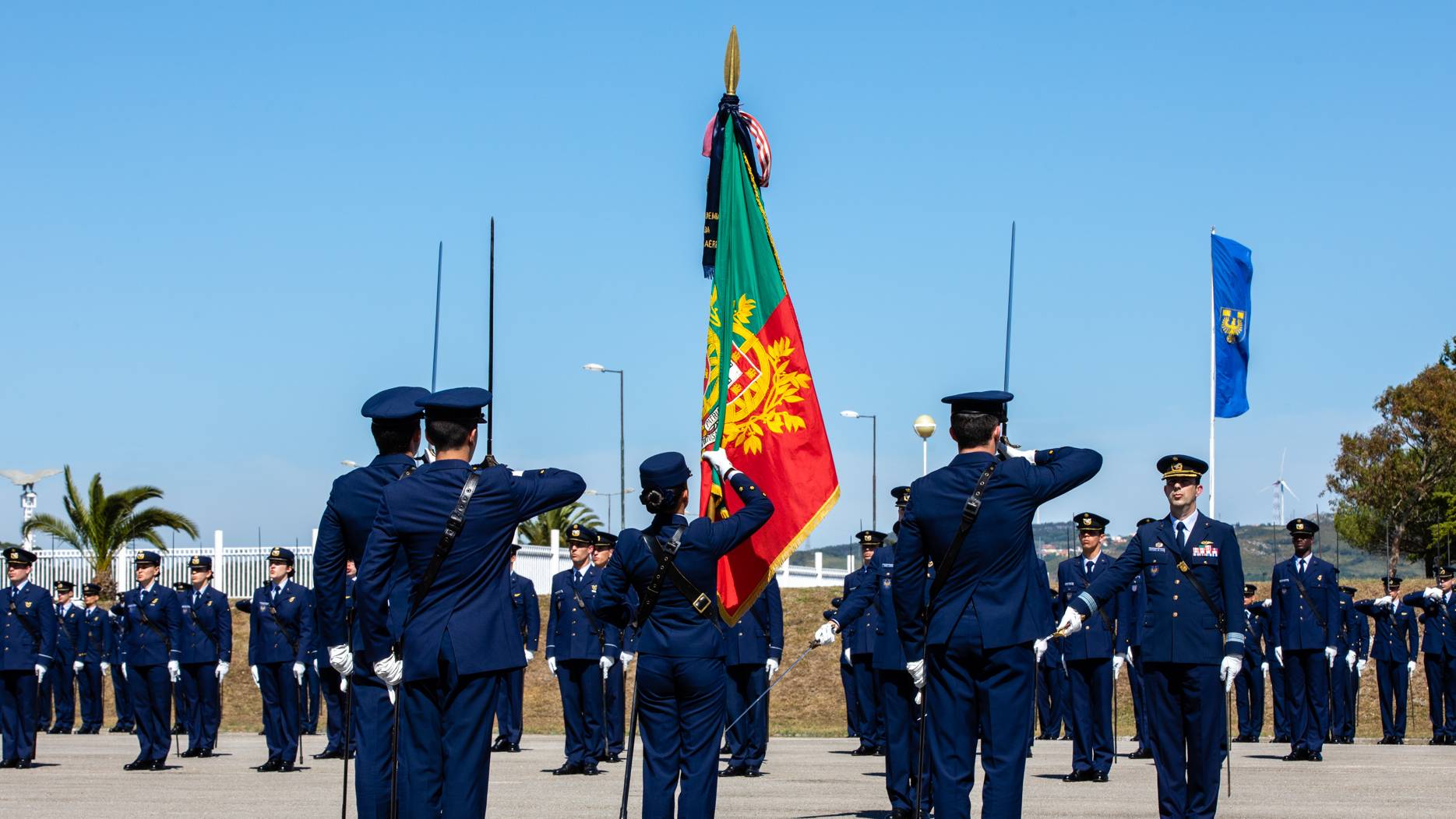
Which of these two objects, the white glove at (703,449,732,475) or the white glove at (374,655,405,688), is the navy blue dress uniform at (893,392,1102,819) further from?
the white glove at (374,655,405,688)

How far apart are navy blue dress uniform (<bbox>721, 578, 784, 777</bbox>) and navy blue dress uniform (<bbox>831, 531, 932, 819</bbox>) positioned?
3.72ft

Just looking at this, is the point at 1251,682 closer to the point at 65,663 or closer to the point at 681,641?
the point at 681,641

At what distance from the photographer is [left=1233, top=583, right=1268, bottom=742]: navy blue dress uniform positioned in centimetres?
2164

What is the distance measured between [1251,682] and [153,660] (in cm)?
1326

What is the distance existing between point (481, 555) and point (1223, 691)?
16.7ft

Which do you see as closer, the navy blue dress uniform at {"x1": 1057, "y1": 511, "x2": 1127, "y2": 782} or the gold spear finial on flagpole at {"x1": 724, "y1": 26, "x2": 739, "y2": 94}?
the gold spear finial on flagpole at {"x1": 724, "y1": 26, "x2": 739, "y2": 94}

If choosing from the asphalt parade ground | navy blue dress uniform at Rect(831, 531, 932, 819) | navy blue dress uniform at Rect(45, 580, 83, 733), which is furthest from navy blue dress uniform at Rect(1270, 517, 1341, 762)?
navy blue dress uniform at Rect(45, 580, 83, 733)

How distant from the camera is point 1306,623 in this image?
62.8 ft

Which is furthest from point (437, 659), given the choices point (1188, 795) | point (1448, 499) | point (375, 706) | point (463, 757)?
point (1448, 499)

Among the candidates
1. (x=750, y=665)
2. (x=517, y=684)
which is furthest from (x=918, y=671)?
(x=517, y=684)

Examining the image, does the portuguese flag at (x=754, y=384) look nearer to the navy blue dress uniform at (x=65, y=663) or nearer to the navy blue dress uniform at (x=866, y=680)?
the navy blue dress uniform at (x=866, y=680)

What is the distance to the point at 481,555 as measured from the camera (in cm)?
775

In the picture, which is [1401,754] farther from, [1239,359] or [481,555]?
[481,555]

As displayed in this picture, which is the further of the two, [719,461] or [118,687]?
[118,687]
